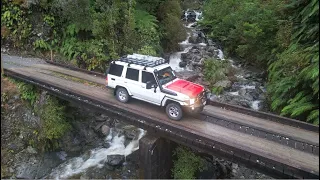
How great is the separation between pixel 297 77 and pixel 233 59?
15.0 m

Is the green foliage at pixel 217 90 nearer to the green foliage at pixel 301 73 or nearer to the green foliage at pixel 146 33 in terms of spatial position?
the green foliage at pixel 301 73

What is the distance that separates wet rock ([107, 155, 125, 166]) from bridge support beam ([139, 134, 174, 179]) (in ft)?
8.31

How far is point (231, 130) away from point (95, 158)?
8.64m

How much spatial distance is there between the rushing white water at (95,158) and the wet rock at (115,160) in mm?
569

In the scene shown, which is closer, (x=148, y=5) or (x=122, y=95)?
(x=122, y=95)

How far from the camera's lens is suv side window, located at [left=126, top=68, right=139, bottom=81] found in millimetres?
13555

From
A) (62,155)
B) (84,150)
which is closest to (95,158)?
(84,150)

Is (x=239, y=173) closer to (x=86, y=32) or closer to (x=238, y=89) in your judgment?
(x=238, y=89)

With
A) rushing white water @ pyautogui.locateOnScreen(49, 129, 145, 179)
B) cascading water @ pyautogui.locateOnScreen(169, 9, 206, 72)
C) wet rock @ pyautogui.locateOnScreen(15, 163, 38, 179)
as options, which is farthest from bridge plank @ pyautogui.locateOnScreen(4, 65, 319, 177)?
cascading water @ pyautogui.locateOnScreen(169, 9, 206, 72)

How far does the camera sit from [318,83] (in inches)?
489

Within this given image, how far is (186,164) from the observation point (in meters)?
13.7

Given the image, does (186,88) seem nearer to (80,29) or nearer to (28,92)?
(28,92)

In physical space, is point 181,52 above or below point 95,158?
above

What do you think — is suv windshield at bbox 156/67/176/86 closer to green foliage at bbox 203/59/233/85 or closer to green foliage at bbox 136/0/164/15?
green foliage at bbox 203/59/233/85
